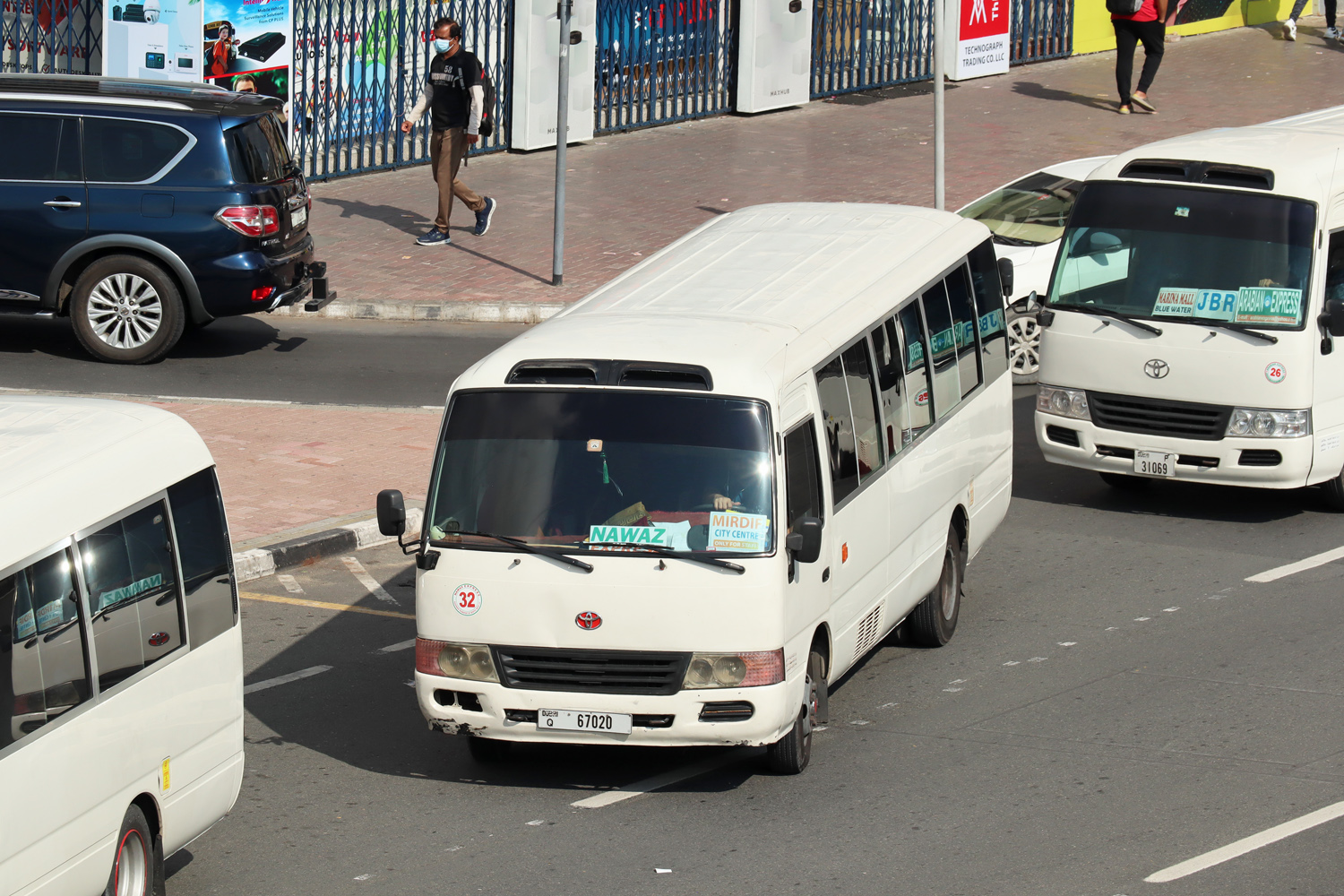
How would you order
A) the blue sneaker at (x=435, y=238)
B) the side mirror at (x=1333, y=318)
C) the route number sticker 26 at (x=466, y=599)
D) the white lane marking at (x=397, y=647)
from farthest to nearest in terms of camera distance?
the blue sneaker at (x=435, y=238) → the side mirror at (x=1333, y=318) → the white lane marking at (x=397, y=647) → the route number sticker 26 at (x=466, y=599)

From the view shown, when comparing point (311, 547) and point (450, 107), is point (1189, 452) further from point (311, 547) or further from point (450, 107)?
point (450, 107)

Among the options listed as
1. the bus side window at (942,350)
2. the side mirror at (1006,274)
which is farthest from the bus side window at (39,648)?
the side mirror at (1006,274)

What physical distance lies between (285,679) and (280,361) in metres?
7.21

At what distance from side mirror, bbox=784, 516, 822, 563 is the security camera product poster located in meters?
15.3

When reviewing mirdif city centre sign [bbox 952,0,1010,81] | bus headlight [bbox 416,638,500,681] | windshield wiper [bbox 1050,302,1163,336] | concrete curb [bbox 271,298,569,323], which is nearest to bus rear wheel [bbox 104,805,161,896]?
bus headlight [bbox 416,638,500,681]

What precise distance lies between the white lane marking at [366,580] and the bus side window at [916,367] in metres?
3.31

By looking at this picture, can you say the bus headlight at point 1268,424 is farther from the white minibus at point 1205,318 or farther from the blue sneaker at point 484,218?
the blue sneaker at point 484,218

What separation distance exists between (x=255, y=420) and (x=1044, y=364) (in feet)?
19.5

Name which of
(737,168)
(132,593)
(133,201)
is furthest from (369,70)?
(132,593)

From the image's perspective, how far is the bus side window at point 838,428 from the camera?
8.38 m

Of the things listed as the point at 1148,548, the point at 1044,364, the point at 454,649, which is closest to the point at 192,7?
the point at 1044,364

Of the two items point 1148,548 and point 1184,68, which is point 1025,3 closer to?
point 1184,68

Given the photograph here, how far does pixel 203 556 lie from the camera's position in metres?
6.96

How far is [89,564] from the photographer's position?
242 inches
